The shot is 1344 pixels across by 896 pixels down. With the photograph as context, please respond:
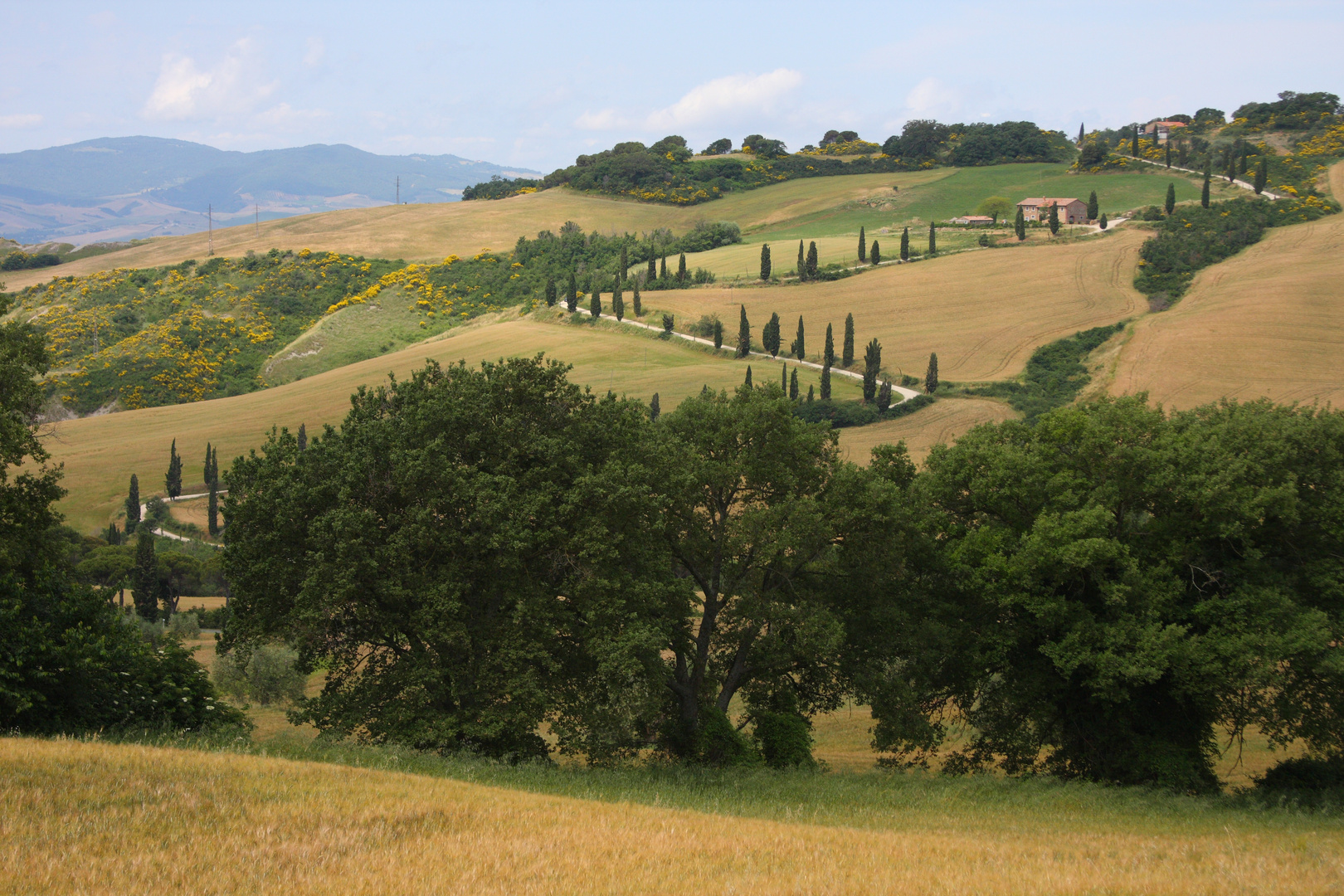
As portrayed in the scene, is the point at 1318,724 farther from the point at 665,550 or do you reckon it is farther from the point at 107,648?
the point at 107,648

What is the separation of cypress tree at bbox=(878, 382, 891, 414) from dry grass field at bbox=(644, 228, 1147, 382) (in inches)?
383

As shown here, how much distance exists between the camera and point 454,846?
12.4 metres

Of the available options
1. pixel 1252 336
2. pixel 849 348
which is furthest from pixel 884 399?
pixel 1252 336

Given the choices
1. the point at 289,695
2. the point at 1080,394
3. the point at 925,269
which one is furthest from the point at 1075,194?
the point at 289,695

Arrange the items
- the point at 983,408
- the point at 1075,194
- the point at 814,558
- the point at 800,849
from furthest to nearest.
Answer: the point at 1075,194
the point at 983,408
the point at 814,558
the point at 800,849

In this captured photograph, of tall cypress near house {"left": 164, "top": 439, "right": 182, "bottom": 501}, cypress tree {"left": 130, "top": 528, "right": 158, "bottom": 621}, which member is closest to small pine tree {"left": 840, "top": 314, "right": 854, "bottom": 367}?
tall cypress near house {"left": 164, "top": 439, "right": 182, "bottom": 501}

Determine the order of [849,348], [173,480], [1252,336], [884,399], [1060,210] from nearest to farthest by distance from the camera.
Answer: [173,480] < [884,399] < [1252,336] < [849,348] < [1060,210]

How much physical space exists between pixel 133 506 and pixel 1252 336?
106297mm

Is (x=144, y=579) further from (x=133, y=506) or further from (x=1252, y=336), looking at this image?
(x=1252, y=336)

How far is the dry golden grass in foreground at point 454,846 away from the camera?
10859 mm

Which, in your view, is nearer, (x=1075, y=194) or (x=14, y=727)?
(x=14, y=727)

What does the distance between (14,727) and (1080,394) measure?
3634 inches

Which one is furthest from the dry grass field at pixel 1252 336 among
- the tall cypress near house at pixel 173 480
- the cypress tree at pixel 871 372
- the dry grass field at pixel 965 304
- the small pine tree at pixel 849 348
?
the tall cypress near house at pixel 173 480

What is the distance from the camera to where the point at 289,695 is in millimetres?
Answer: 46531
